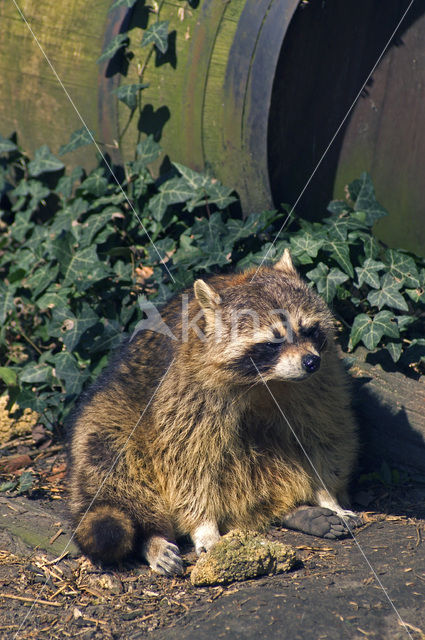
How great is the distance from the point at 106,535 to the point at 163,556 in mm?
285

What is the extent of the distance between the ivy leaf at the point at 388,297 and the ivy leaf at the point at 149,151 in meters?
1.72

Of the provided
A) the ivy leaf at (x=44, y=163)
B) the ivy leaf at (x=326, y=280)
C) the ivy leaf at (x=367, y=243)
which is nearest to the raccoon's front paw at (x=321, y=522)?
the ivy leaf at (x=326, y=280)

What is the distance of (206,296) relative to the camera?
357 cm

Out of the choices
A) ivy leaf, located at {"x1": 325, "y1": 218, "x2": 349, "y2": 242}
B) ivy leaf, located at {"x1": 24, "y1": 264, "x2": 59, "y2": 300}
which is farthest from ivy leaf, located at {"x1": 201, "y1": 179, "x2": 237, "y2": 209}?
ivy leaf, located at {"x1": 24, "y1": 264, "x2": 59, "y2": 300}

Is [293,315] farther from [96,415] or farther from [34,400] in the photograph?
[34,400]

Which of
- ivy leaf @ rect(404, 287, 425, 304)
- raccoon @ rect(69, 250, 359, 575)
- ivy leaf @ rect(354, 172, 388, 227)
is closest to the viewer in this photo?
raccoon @ rect(69, 250, 359, 575)

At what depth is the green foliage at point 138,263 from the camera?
14.3ft

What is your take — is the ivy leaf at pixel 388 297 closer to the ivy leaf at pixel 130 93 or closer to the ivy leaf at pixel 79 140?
the ivy leaf at pixel 130 93

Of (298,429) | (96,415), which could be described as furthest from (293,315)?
(96,415)

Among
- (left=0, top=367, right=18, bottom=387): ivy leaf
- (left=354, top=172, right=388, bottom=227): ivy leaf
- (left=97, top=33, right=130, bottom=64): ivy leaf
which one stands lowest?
(left=0, top=367, right=18, bottom=387): ivy leaf

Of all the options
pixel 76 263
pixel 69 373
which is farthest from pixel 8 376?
pixel 76 263

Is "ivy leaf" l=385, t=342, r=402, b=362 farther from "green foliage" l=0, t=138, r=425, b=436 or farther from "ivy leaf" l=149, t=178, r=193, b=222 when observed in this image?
"ivy leaf" l=149, t=178, r=193, b=222

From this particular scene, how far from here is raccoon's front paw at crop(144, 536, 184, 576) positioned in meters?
3.41

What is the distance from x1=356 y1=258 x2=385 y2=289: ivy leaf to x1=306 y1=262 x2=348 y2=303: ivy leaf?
0.31ft
